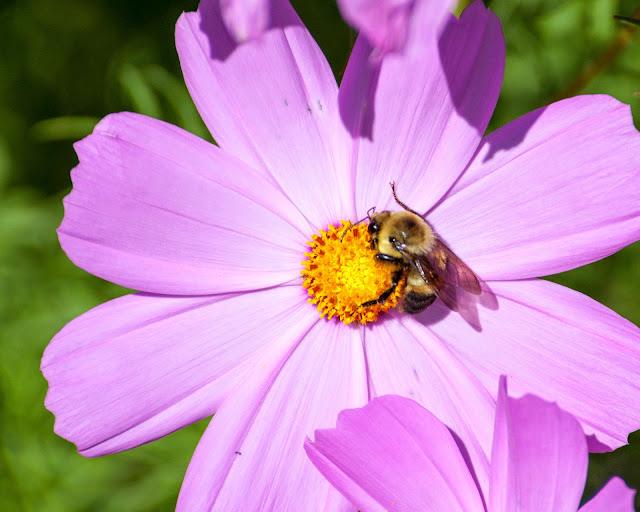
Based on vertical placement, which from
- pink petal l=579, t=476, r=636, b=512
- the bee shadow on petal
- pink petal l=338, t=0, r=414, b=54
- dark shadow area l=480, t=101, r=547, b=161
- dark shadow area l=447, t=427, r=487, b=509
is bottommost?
dark shadow area l=447, t=427, r=487, b=509

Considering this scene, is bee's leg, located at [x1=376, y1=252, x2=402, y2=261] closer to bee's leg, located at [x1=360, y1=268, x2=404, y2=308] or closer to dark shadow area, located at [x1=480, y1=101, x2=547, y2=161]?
bee's leg, located at [x1=360, y1=268, x2=404, y2=308]

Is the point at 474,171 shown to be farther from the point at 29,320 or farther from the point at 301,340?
the point at 29,320

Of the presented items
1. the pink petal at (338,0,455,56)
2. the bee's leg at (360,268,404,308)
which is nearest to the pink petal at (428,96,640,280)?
the bee's leg at (360,268,404,308)

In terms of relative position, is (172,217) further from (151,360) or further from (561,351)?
(561,351)

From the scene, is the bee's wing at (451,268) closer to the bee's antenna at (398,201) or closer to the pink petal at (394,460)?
the bee's antenna at (398,201)

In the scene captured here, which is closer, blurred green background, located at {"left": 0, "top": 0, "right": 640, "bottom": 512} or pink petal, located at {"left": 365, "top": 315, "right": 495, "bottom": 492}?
pink petal, located at {"left": 365, "top": 315, "right": 495, "bottom": 492}

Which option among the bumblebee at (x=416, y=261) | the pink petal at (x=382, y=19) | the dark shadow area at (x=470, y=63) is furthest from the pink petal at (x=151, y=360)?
the pink petal at (x=382, y=19)
